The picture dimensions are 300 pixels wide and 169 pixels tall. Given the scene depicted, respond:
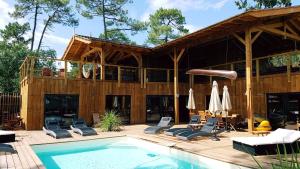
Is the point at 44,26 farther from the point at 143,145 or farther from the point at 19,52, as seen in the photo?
the point at 143,145

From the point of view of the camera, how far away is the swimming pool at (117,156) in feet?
26.7

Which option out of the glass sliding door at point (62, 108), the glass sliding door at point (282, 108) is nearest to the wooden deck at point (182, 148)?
the glass sliding door at point (62, 108)

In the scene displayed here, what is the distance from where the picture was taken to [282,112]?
13.4 metres

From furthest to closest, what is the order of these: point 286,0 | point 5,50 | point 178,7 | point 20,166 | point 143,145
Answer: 1. point 178,7
2. point 286,0
3. point 5,50
4. point 143,145
5. point 20,166

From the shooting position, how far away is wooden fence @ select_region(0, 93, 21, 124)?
15.9 metres

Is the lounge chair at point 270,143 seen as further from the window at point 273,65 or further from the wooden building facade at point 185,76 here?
the window at point 273,65

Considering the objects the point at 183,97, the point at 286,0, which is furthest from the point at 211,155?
the point at 286,0

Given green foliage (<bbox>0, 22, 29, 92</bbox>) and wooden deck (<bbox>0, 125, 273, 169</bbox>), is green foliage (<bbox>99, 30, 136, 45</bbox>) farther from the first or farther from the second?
wooden deck (<bbox>0, 125, 273, 169</bbox>)

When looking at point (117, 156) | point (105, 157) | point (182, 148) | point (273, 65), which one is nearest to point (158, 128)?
point (117, 156)

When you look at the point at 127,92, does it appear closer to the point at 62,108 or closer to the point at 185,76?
the point at 62,108

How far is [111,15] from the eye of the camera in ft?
106

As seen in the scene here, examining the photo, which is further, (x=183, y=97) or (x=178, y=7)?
(x=178, y=7)

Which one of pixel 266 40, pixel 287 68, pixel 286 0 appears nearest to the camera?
pixel 287 68

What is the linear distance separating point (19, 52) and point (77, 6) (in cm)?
1058
